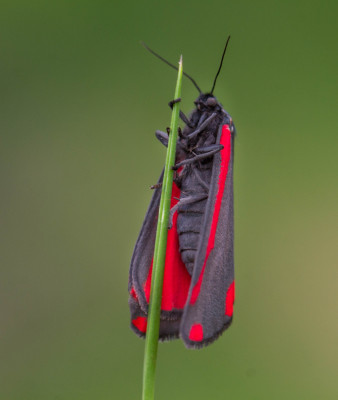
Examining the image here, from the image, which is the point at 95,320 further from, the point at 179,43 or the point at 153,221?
the point at 179,43

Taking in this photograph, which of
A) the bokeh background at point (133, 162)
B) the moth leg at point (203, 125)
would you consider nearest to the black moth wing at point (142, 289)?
the moth leg at point (203, 125)

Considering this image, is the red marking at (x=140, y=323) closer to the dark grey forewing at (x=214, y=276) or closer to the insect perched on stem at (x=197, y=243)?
the insect perched on stem at (x=197, y=243)

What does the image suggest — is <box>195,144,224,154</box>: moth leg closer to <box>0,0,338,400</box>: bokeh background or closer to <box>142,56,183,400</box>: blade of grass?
<box>142,56,183,400</box>: blade of grass

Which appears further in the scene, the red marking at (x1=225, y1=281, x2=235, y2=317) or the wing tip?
the red marking at (x1=225, y1=281, x2=235, y2=317)

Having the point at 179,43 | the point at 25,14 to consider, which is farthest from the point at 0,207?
the point at 179,43

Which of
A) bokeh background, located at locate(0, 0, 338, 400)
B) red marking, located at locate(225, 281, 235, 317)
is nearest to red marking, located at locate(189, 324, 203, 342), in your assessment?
red marking, located at locate(225, 281, 235, 317)

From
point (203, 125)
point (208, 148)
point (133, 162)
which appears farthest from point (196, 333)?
point (133, 162)
